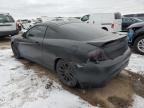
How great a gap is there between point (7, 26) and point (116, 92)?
7.82 meters

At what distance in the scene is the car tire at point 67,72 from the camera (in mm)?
3816

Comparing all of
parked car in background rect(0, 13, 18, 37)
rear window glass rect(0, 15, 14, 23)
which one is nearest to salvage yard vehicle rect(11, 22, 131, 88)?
parked car in background rect(0, 13, 18, 37)

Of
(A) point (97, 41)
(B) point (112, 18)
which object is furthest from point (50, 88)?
(B) point (112, 18)

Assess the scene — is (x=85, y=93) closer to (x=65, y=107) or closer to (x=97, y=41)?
(x=65, y=107)

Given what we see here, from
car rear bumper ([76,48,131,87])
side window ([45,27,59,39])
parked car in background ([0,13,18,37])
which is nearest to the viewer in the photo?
car rear bumper ([76,48,131,87])

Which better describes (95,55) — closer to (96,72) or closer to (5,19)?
(96,72)

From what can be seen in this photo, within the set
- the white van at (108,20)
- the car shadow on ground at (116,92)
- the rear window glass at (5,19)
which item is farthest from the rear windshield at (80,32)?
the white van at (108,20)

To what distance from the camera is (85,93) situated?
12.6 feet

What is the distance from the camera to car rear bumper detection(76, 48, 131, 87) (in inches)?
135

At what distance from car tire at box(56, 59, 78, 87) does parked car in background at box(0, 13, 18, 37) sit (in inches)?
257

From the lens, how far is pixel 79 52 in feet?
11.8

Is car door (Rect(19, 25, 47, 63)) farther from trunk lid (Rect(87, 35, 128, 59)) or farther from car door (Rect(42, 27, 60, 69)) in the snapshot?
trunk lid (Rect(87, 35, 128, 59))

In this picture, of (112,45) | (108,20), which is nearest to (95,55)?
(112,45)

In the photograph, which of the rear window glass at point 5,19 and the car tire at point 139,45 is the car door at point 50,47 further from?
the rear window glass at point 5,19
